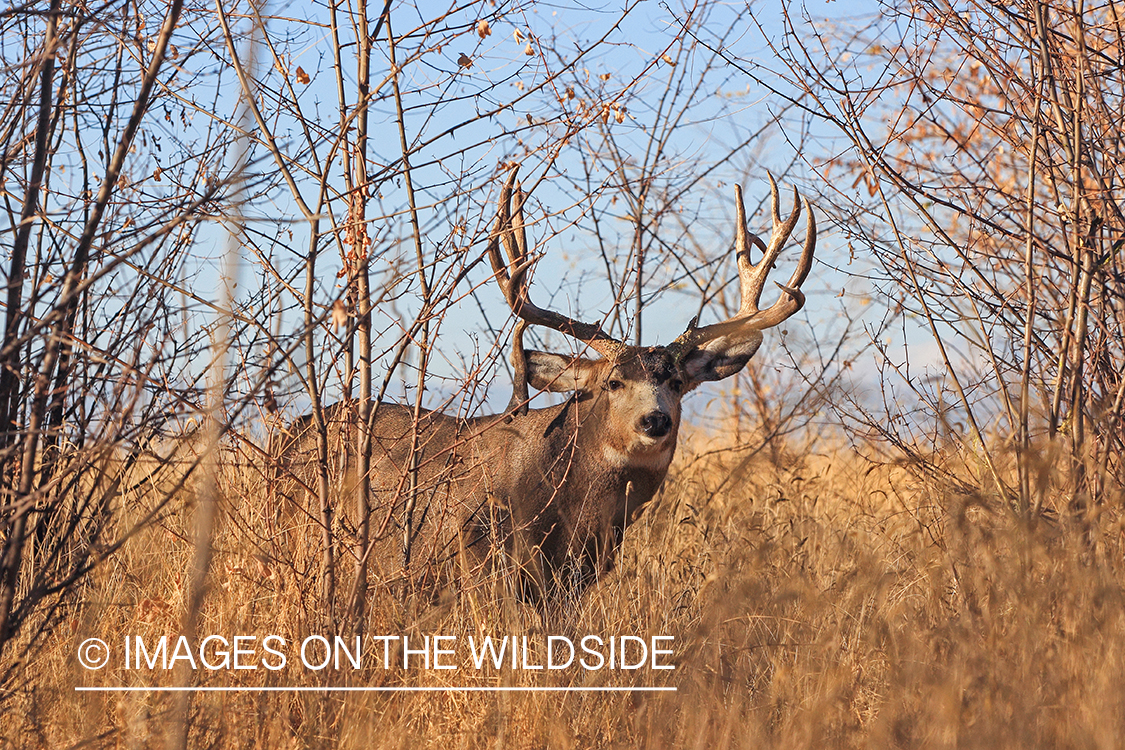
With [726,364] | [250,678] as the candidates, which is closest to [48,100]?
[250,678]

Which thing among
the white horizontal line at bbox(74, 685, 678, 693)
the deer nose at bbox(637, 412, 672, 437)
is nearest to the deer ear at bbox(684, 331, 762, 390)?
the deer nose at bbox(637, 412, 672, 437)

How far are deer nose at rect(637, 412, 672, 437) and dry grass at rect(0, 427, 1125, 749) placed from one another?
66 centimetres

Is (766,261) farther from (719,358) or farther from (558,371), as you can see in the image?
(558,371)

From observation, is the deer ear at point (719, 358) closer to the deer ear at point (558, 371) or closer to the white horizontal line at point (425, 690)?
the deer ear at point (558, 371)

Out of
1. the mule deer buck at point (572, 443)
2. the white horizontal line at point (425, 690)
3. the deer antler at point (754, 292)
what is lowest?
the white horizontal line at point (425, 690)

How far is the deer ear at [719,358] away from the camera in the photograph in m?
6.64

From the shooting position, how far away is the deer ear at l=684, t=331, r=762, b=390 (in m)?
6.64

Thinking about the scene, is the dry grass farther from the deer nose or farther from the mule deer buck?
the deer nose

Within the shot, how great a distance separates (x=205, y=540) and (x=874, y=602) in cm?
361

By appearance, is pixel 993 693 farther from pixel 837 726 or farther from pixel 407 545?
pixel 407 545

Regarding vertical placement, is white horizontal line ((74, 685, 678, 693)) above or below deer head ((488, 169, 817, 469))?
below

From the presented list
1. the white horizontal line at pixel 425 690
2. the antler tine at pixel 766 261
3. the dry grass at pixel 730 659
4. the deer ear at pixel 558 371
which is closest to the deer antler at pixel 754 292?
the antler tine at pixel 766 261

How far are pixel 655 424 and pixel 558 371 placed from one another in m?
0.90

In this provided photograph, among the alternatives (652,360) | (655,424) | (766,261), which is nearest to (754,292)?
(766,261)
